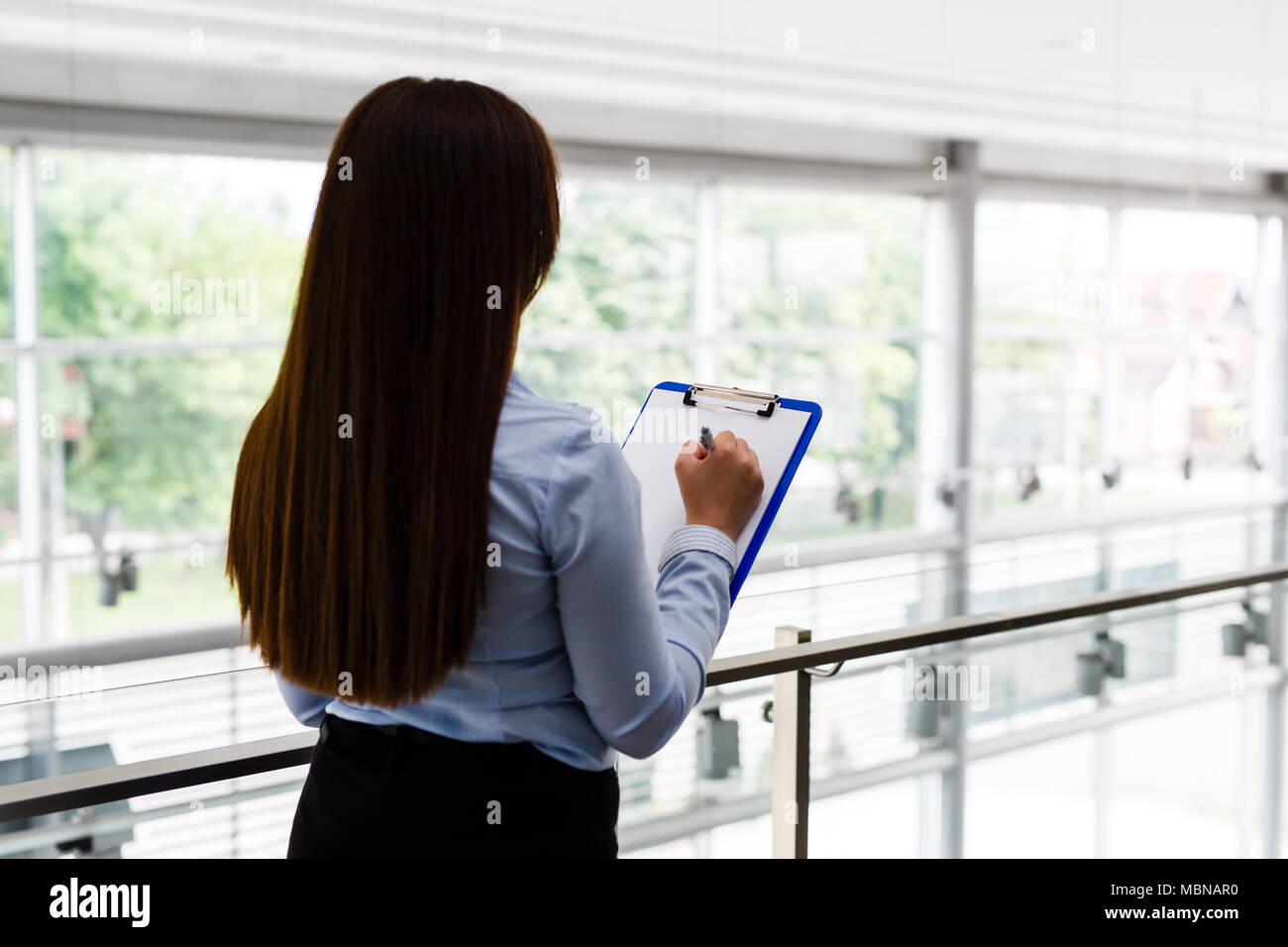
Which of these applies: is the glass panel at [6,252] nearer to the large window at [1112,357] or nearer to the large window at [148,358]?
the large window at [148,358]

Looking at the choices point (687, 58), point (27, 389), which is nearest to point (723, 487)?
point (687, 58)

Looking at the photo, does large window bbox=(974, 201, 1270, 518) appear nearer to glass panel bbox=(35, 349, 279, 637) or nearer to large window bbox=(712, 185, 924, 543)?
large window bbox=(712, 185, 924, 543)

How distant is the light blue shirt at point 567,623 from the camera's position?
0.87 metres

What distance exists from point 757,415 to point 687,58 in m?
4.96

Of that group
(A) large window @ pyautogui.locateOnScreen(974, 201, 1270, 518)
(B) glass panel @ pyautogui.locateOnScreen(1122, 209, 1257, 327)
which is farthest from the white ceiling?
(B) glass panel @ pyautogui.locateOnScreen(1122, 209, 1257, 327)

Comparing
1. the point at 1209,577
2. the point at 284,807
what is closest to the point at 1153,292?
the point at 1209,577

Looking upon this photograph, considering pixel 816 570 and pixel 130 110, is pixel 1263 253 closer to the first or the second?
pixel 816 570

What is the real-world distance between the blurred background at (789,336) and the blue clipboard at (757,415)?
1.62 feet

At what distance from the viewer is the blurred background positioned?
10.7 ft

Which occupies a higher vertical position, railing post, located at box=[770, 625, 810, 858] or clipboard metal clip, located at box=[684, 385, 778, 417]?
clipboard metal clip, located at box=[684, 385, 778, 417]

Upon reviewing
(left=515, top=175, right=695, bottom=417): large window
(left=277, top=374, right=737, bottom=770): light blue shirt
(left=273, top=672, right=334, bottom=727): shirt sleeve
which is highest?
(left=515, top=175, right=695, bottom=417): large window

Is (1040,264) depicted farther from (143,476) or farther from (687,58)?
(143,476)

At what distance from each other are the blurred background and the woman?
351 mm

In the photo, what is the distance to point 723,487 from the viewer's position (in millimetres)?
1064
